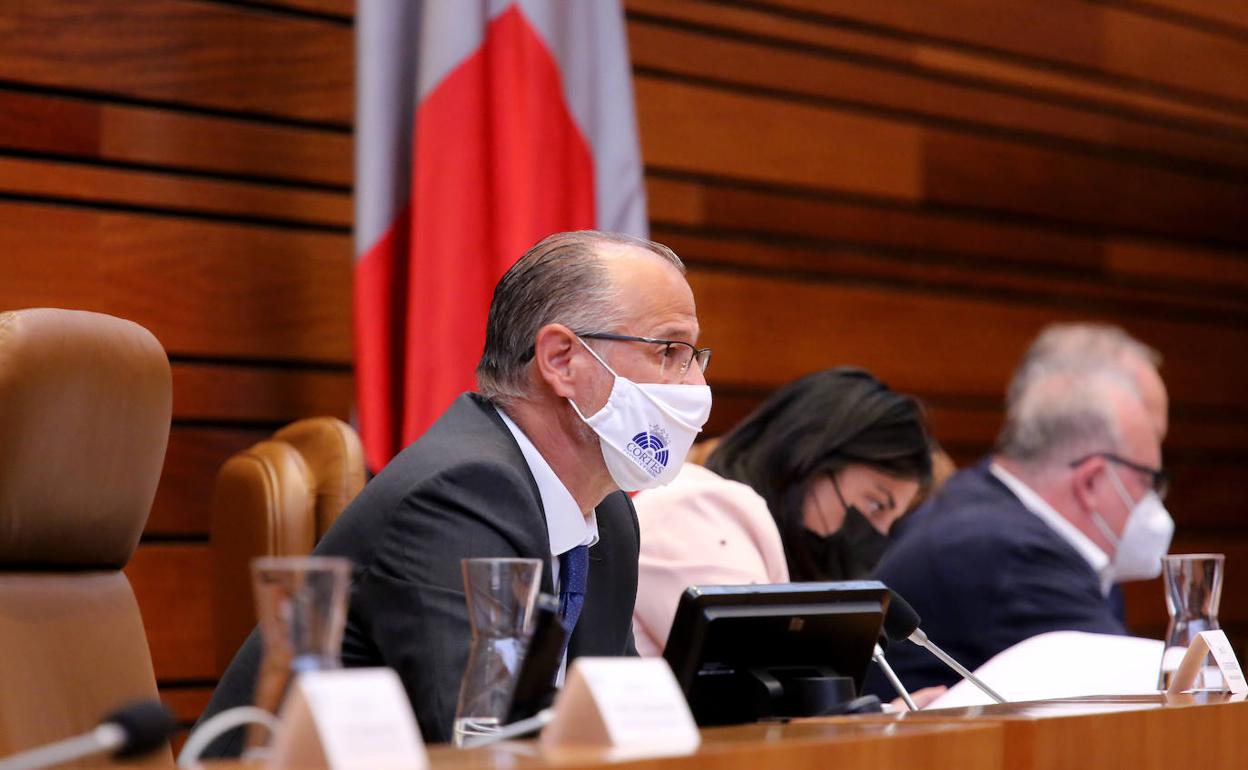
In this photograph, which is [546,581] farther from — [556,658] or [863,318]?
[863,318]

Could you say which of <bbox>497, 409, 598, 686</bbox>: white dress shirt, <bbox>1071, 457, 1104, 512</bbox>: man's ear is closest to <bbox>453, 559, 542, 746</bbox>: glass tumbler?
<bbox>497, 409, 598, 686</bbox>: white dress shirt

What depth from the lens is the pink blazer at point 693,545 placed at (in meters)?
2.49

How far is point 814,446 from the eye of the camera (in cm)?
293

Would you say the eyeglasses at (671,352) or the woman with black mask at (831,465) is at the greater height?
the eyeglasses at (671,352)

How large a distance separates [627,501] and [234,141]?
1.37 meters

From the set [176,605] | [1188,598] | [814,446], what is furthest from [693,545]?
[176,605]

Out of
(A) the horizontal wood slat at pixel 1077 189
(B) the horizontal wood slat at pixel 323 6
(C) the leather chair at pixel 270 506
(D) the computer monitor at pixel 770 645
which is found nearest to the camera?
(D) the computer monitor at pixel 770 645

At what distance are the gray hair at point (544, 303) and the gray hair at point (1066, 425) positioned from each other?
179cm

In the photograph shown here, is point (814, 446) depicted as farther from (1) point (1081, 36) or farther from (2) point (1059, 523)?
(1) point (1081, 36)

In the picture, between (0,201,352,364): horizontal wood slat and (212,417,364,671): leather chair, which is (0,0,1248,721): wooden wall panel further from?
(212,417,364,671): leather chair

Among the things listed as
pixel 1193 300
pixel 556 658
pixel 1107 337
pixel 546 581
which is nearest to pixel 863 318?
pixel 1107 337

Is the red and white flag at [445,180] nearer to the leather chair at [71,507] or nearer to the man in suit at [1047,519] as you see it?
the man in suit at [1047,519]

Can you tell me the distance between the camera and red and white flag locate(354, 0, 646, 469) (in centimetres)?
289

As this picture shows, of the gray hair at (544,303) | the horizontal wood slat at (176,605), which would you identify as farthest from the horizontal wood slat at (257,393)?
the gray hair at (544,303)
